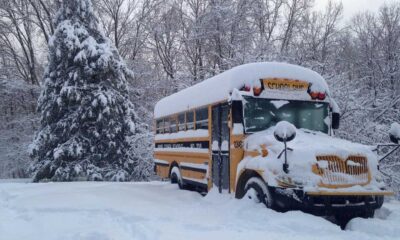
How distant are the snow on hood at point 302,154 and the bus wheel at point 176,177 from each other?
3951 millimetres

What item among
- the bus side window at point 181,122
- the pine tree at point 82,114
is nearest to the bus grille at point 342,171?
the bus side window at point 181,122

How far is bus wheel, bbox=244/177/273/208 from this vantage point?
6856 mm

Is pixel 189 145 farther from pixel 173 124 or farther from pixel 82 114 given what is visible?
pixel 82 114

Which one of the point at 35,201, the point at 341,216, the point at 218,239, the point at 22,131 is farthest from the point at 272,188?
the point at 22,131

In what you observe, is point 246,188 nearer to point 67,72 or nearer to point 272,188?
point 272,188

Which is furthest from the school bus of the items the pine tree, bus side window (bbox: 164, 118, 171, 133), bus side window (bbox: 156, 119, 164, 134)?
the pine tree

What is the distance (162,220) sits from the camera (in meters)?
6.66

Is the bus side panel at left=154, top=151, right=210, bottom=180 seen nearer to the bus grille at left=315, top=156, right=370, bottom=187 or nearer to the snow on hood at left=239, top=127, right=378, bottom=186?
the snow on hood at left=239, top=127, right=378, bottom=186

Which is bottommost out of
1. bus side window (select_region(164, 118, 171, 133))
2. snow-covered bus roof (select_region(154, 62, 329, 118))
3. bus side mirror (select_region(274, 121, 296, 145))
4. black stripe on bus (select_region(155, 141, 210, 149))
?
black stripe on bus (select_region(155, 141, 210, 149))

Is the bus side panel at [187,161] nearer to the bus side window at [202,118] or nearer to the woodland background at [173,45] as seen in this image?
the bus side window at [202,118]

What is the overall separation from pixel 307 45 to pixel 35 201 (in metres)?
→ 21.2

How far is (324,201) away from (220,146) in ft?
9.48

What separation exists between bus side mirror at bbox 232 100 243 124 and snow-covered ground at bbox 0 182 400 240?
57.6 inches

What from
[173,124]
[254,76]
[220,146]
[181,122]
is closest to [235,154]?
[220,146]
